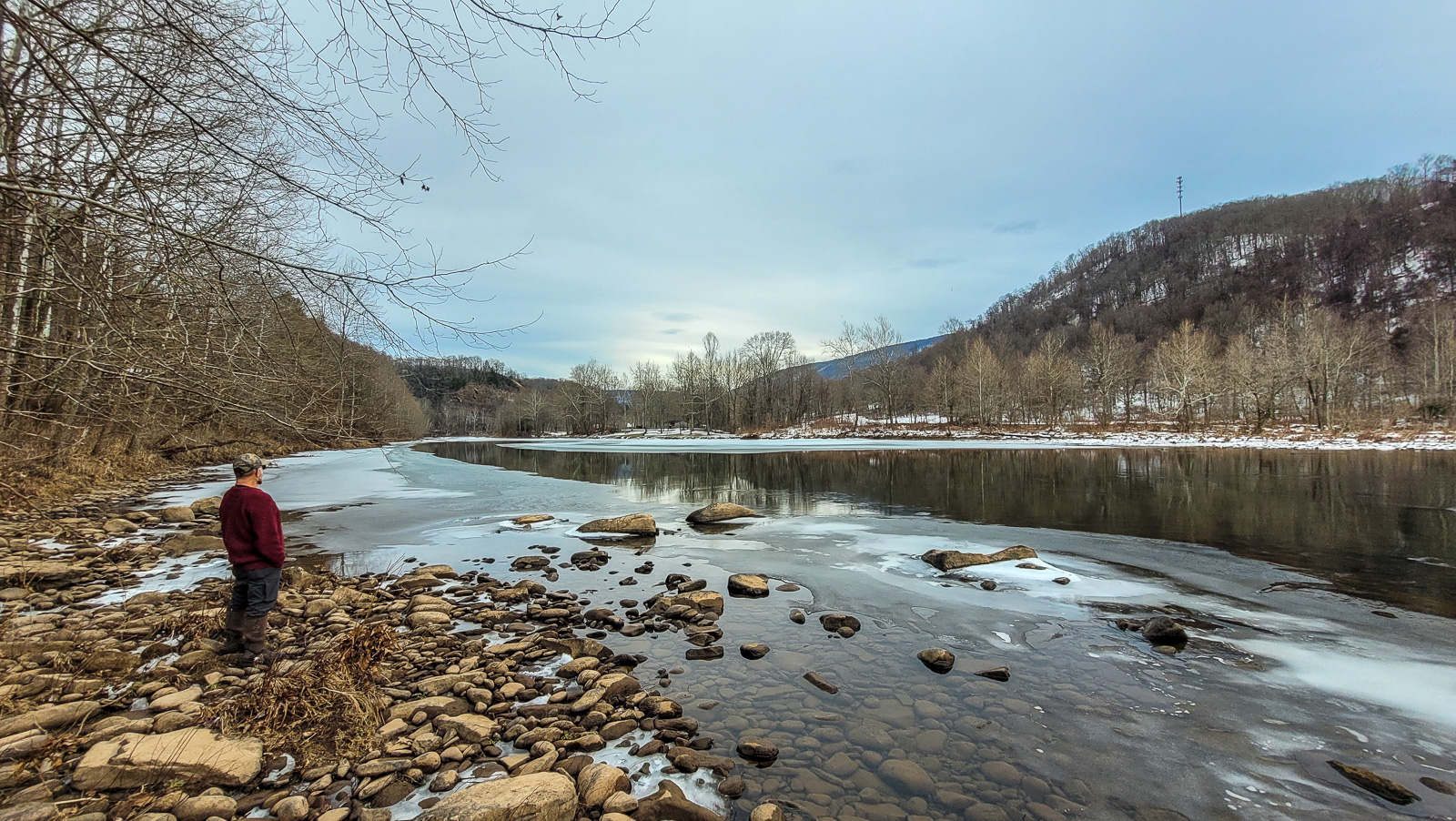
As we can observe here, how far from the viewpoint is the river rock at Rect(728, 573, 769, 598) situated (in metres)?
7.33

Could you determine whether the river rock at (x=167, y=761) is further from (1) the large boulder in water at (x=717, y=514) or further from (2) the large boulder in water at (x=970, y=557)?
(1) the large boulder in water at (x=717, y=514)

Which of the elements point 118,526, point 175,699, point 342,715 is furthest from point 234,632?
point 118,526

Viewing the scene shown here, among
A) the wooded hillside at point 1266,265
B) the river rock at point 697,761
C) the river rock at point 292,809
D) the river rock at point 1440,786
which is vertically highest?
the wooded hillside at point 1266,265

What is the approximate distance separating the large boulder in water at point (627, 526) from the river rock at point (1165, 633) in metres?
8.22

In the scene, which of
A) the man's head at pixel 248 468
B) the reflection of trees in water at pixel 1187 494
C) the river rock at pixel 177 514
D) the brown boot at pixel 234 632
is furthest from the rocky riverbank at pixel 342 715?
the reflection of trees in water at pixel 1187 494

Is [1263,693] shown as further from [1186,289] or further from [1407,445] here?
[1186,289]

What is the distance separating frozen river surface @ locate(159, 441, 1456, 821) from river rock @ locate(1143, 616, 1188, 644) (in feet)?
0.47

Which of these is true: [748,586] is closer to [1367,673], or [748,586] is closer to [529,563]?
[529,563]

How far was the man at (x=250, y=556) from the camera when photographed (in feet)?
15.7

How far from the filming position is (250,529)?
15.8 feet

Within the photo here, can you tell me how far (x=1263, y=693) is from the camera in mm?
4574

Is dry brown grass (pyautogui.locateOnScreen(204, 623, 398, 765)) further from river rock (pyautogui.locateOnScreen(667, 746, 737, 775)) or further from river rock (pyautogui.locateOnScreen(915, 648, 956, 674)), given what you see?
river rock (pyautogui.locateOnScreen(915, 648, 956, 674))

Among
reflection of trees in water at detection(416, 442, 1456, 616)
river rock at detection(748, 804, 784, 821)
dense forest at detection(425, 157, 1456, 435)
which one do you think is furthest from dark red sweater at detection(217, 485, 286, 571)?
dense forest at detection(425, 157, 1456, 435)

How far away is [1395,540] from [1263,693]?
29.2 feet
